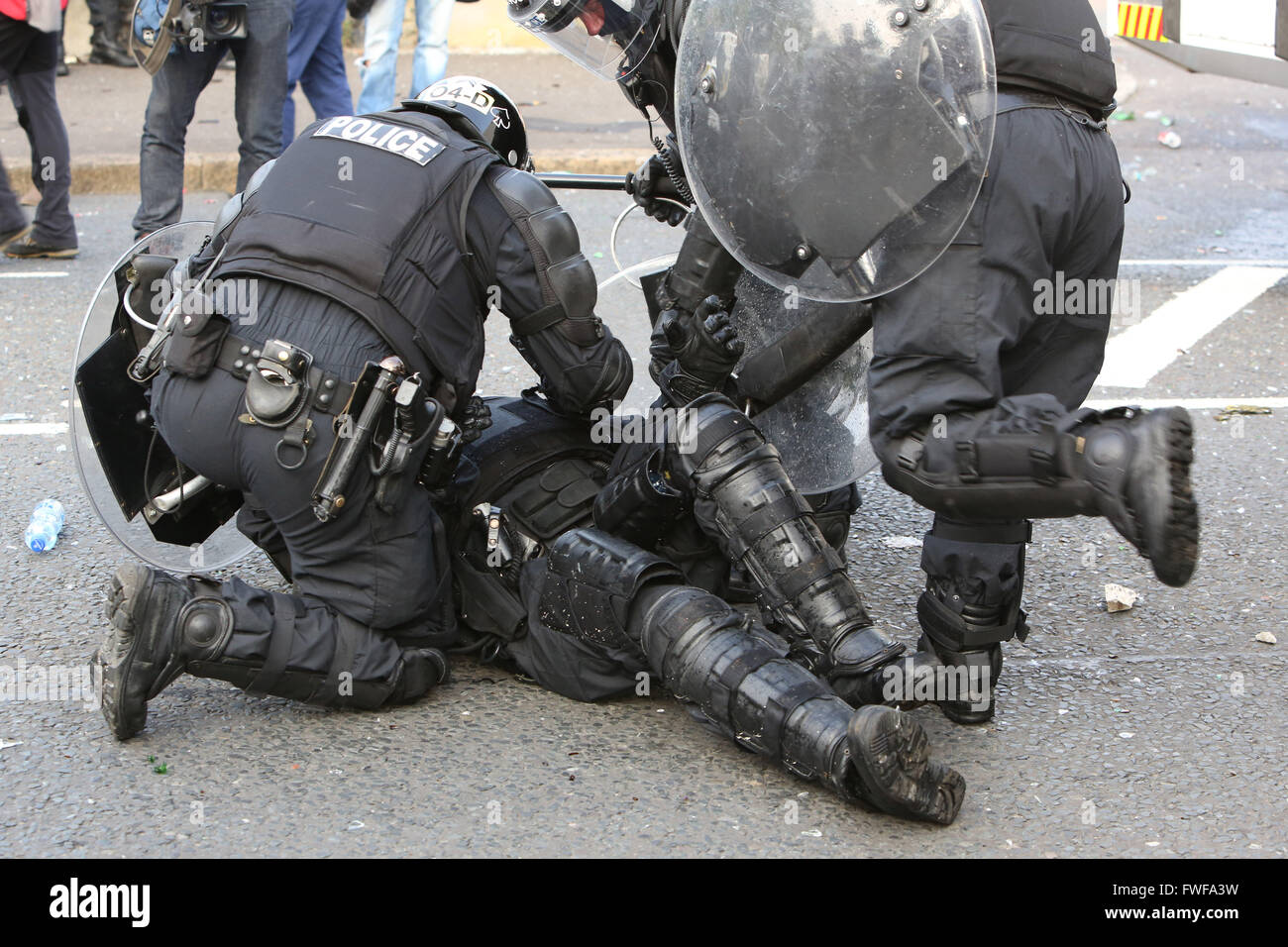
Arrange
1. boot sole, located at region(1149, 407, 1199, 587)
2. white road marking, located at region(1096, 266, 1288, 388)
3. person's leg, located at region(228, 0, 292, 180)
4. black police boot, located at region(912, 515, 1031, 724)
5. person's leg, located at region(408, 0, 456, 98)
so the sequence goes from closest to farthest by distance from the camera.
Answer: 1. boot sole, located at region(1149, 407, 1199, 587)
2. black police boot, located at region(912, 515, 1031, 724)
3. white road marking, located at region(1096, 266, 1288, 388)
4. person's leg, located at region(228, 0, 292, 180)
5. person's leg, located at region(408, 0, 456, 98)

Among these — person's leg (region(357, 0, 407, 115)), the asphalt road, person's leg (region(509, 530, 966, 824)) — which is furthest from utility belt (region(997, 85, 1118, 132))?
person's leg (region(357, 0, 407, 115))

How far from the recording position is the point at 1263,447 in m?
4.42

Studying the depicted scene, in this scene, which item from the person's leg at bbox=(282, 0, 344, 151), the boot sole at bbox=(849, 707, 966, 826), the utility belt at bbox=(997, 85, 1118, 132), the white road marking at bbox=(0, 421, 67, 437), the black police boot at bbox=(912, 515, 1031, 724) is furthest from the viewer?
the person's leg at bbox=(282, 0, 344, 151)

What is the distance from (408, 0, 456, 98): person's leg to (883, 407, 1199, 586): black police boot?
5760 mm

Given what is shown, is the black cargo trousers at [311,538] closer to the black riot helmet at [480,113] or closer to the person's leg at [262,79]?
the black riot helmet at [480,113]

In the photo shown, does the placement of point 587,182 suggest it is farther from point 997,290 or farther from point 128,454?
point 997,290

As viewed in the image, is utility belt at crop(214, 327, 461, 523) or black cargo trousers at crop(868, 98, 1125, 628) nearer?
black cargo trousers at crop(868, 98, 1125, 628)

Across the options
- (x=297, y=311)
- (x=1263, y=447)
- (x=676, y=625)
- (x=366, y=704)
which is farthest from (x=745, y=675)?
(x=1263, y=447)

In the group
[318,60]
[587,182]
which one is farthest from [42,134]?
[587,182]

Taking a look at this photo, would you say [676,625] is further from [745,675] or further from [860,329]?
[860,329]

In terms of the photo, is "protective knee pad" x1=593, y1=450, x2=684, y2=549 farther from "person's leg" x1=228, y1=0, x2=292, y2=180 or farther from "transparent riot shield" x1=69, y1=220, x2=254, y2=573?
"person's leg" x1=228, y1=0, x2=292, y2=180

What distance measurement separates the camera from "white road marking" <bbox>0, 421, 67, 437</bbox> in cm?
450

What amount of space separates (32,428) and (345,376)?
2.19 metres

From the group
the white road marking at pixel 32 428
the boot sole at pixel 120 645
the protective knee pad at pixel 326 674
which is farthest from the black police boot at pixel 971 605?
the white road marking at pixel 32 428
